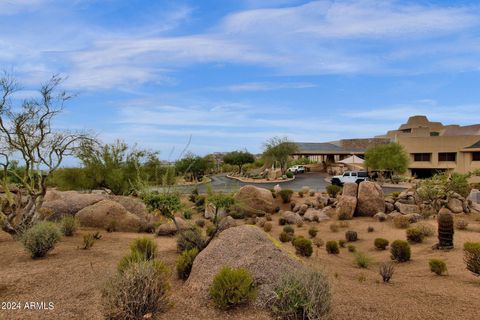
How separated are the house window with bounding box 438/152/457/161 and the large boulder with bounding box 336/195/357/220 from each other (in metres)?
39.7

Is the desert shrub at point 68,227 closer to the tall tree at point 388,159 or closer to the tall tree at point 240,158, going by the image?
the tall tree at point 388,159

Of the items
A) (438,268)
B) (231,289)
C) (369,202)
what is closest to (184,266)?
(231,289)

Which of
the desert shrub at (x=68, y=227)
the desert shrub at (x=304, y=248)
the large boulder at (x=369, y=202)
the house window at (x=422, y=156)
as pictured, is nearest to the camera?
the desert shrub at (x=304, y=248)

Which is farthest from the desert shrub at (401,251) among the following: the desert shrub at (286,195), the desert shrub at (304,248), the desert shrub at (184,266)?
the desert shrub at (286,195)

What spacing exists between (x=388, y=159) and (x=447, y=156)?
13.2 metres

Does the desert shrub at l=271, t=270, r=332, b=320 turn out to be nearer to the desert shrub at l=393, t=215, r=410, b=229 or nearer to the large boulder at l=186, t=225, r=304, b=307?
the large boulder at l=186, t=225, r=304, b=307

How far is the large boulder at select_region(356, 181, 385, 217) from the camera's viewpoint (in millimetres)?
23516

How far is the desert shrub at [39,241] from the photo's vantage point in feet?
32.6

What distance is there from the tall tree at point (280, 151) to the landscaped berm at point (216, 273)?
140 feet

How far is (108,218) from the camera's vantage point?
55.2 ft

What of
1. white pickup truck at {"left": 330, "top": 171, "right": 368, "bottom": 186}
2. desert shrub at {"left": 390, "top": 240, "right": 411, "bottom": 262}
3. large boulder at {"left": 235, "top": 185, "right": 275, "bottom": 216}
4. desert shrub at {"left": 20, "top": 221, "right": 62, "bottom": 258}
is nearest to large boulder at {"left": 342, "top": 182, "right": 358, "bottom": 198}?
large boulder at {"left": 235, "top": 185, "right": 275, "bottom": 216}

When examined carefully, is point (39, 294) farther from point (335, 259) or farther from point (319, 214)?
point (319, 214)

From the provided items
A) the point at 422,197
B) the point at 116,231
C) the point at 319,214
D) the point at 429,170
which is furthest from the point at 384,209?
the point at 429,170

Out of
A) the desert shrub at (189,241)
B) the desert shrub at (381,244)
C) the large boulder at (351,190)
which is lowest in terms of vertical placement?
the desert shrub at (381,244)
